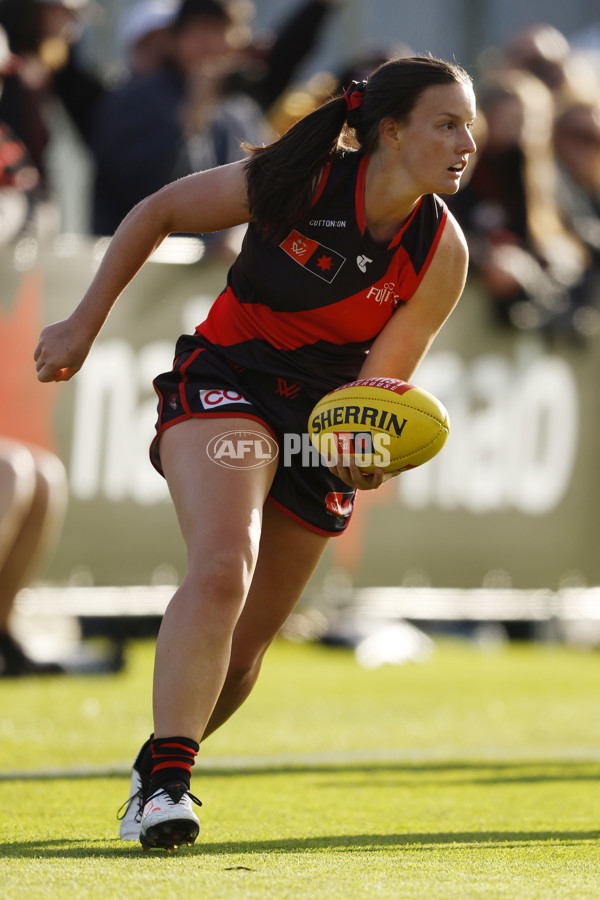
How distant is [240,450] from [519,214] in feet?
22.1

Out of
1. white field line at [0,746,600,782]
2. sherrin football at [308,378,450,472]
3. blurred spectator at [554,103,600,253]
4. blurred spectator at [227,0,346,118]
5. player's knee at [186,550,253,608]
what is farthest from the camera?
blurred spectator at [554,103,600,253]

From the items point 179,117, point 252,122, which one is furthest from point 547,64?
point 179,117

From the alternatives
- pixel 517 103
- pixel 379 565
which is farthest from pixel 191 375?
pixel 517 103

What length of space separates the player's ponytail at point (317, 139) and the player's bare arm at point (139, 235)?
76 millimetres

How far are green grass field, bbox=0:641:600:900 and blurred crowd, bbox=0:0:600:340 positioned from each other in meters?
2.70

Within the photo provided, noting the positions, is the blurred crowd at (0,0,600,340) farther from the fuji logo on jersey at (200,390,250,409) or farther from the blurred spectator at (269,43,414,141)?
the fuji logo on jersey at (200,390,250,409)

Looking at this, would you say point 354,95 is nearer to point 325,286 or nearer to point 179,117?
point 325,286

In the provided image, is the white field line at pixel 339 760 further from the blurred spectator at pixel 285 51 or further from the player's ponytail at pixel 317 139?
the blurred spectator at pixel 285 51

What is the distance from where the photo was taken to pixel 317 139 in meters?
3.95

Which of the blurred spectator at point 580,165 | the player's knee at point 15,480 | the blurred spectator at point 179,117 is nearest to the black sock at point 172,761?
the player's knee at point 15,480

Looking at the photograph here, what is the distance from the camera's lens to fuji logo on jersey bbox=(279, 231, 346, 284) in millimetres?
3996

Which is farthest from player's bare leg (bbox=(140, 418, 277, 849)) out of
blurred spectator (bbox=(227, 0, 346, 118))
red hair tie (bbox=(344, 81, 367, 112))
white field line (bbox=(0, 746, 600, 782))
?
blurred spectator (bbox=(227, 0, 346, 118))

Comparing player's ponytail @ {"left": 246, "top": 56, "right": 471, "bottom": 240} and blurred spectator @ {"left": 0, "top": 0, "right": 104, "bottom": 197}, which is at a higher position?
blurred spectator @ {"left": 0, "top": 0, "right": 104, "bottom": 197}

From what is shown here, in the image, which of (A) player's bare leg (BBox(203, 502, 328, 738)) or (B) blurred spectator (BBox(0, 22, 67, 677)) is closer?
(A) player's bare leg (BBox(203, 502, 328, 738))
